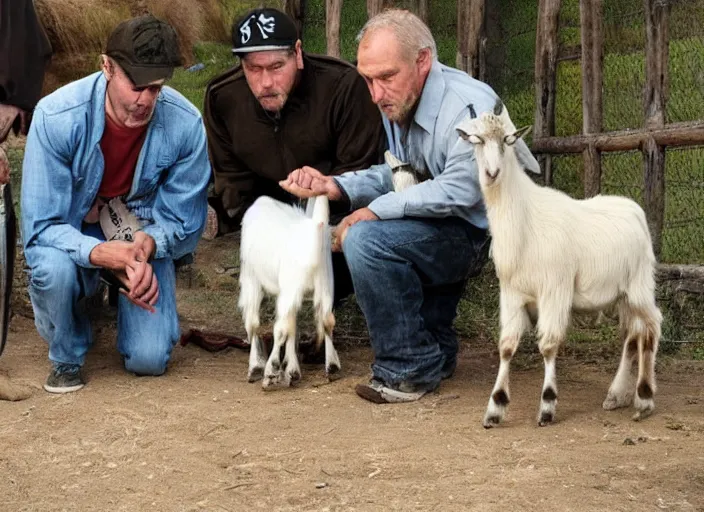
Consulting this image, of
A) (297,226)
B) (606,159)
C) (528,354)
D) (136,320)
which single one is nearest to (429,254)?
(297,226)

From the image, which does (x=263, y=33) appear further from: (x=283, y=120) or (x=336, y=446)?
(x=336, y=446)

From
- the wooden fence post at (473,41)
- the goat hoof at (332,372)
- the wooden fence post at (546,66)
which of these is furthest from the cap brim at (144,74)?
the wooden fence post at (473,41)

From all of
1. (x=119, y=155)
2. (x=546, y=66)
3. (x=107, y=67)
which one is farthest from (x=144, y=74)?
(x=546, y=66)

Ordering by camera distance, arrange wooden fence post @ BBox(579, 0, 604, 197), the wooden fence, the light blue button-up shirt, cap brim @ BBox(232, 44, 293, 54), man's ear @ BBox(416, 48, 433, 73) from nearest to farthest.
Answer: the light blue button-up shirt < man's ear @ BBox(416, 48, 433, 73) < cap brim @ BBox(232, 44, 293, 54) < the wooden fence < wooden fence post @ BBox(579, 0, 604, 197)

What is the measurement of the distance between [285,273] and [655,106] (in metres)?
2.44

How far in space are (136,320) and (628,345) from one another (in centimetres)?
238

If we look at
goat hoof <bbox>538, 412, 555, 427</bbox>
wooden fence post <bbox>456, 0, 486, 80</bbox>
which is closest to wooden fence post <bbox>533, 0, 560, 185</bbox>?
wooden fence post <bbox>456, 0, 486, 80</bbox>

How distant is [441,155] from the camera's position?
477 centimetres

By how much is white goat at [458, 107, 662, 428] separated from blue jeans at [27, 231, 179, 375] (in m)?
1.81

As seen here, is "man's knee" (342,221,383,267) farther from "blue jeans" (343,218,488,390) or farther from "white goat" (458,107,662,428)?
"white goat" (458,107,662,428)

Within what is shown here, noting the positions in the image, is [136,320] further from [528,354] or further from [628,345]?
[628,345]

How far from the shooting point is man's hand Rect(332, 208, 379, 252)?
185 inches

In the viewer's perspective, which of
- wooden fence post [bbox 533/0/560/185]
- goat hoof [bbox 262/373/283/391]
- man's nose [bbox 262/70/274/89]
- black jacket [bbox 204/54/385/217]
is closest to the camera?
goat hoof [bbox 262/373/283/391]

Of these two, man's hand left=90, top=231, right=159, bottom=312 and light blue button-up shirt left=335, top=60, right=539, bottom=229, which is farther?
man's hand left=90, top=231, right=159, bottom=312
